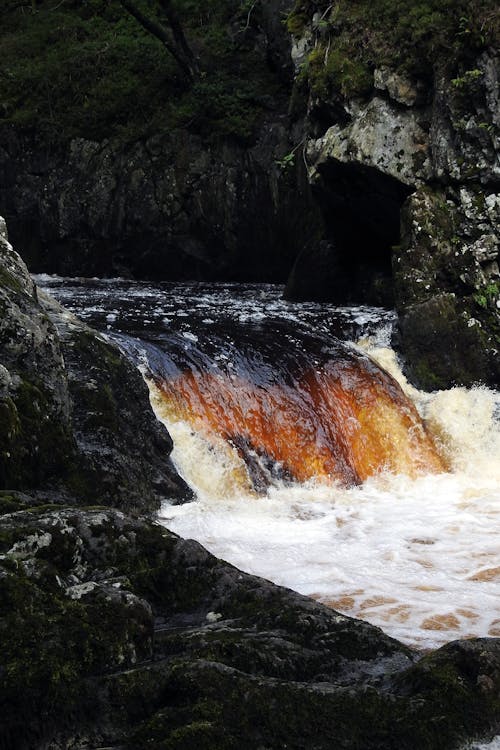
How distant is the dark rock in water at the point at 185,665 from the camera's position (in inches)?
115

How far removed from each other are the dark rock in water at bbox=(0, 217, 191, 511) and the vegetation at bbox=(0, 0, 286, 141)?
10.6 metres

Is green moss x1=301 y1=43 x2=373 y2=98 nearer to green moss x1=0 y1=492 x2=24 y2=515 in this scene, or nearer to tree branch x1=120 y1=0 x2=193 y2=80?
tree branch x1=120 y1=0 x2=193 y2=80

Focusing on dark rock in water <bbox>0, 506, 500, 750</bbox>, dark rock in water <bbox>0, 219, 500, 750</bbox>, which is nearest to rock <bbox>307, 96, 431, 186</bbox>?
dark rock in water <bbox>0, 219, 500, 750</bbox>

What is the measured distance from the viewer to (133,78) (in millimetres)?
19297

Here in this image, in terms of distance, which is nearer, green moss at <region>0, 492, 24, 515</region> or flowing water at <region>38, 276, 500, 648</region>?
green moss at <region>0, 492, 24, 515</region>

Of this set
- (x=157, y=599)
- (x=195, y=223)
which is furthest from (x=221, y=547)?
(x=195, y=223)

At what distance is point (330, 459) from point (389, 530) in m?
1.92

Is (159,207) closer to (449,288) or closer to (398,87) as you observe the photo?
(398,87)

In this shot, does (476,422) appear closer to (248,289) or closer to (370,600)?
(370,600)

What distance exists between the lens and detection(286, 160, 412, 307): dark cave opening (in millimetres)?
12273

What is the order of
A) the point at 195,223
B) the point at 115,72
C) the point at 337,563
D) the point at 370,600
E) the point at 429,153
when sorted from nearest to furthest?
the point at 370,600
the point at 337,563
the point at 429,153
the point at 195,223
the point at 115,72

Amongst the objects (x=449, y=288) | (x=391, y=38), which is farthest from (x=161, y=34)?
(x=449, y=288)

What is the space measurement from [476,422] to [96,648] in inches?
309

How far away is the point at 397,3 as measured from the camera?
468 inches
